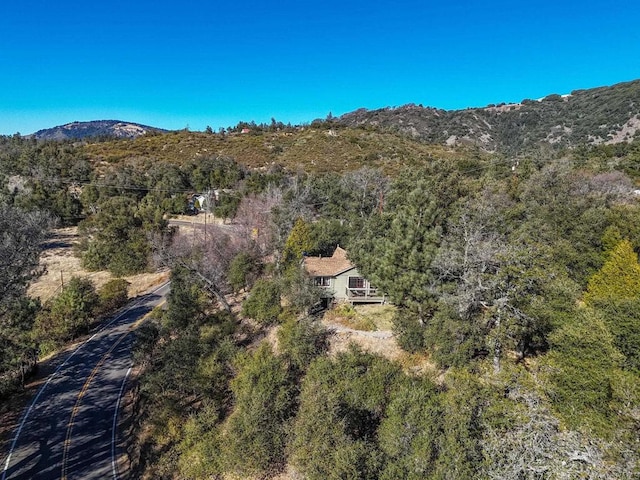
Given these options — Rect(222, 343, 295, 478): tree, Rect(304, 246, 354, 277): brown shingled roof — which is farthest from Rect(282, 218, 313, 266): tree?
Rect(222, 343, 295, 478): tree

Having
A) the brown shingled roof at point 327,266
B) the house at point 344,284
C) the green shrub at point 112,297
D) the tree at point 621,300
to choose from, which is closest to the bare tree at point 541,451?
the tree at point 621,300

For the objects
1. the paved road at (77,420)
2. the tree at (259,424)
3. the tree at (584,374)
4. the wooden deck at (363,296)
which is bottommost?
the paved road at (77,420)

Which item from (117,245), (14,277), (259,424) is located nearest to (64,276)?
(117,245)

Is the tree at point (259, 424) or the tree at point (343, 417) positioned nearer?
the tree at point (343, 417)

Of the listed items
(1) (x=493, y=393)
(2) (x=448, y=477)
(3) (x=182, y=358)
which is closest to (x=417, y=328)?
(1) (x=493, y=393)

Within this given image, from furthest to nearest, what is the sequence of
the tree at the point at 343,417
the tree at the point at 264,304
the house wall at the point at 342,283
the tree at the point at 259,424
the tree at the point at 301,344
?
the house wall at the point at 342,283, the tree at the point at 264,304, the tree at the point at 301,344, the tree at the point at 259,424, the tree at the point at 343,417

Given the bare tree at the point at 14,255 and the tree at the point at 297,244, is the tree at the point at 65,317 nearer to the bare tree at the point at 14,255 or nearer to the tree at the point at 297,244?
the bare tree at the point at 14,255

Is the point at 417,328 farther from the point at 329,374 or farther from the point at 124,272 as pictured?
the point at 124,272

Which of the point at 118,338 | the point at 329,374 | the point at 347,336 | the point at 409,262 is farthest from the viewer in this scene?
the point at 118,338
